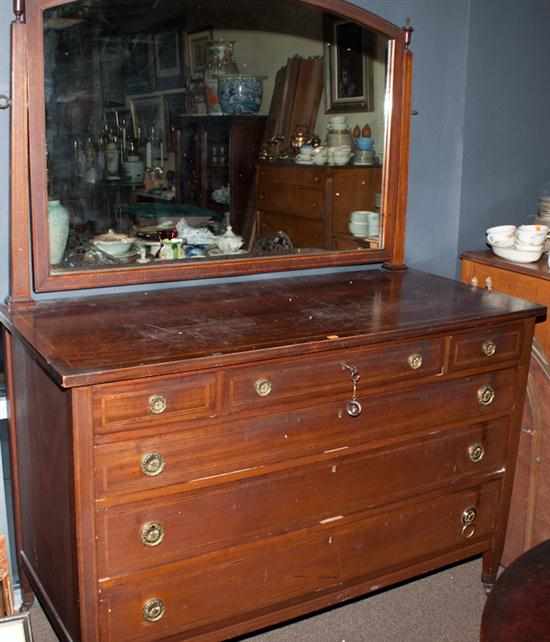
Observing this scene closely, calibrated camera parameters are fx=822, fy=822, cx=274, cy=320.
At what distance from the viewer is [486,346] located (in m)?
2.28

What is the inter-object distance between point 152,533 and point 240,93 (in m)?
1.24

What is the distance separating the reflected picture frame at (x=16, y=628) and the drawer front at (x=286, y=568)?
8.4 inches

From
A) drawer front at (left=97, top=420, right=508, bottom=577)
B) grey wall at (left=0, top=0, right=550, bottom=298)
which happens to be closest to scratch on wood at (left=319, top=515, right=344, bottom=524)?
drawer front at (left=97, top=420, right=508, bottom=577)

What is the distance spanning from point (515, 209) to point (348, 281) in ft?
2.76

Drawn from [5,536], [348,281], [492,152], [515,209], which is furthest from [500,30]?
[5,536]

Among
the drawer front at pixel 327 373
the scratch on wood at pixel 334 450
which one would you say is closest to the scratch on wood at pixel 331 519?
the scratch on wood at pixel 334 450

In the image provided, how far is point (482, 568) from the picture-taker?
2586mm

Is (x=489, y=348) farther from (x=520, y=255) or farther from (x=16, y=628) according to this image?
(x=16, y=628)

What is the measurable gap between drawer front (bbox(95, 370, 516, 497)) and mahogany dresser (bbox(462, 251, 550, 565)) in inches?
6.1

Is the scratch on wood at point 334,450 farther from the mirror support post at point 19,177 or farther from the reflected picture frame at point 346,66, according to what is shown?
the reflected picture frame at point 346,66

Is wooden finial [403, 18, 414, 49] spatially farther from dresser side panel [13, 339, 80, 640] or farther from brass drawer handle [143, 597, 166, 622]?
brass drawer handle [143, 597, 166, 622]

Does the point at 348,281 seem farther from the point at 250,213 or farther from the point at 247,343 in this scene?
the point at 247,343

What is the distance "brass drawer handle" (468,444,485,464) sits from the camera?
2.35 meters

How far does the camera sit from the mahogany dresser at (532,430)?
2.50 meters
